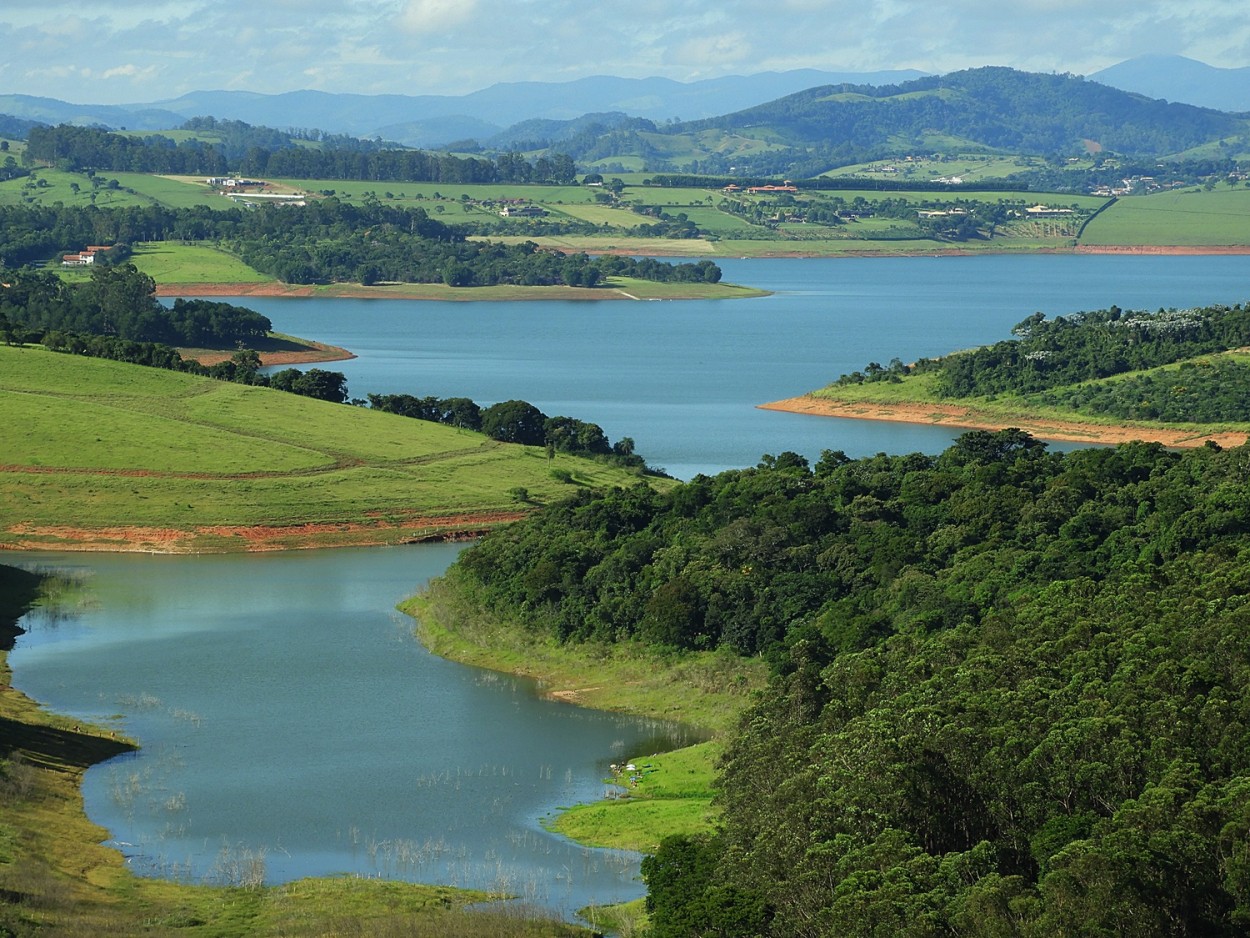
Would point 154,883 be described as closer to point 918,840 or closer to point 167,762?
point 167,762

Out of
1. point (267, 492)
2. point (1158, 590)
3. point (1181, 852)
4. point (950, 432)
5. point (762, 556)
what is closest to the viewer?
point (1181, 852)

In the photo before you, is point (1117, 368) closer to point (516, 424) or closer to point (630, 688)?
point (516, 424)

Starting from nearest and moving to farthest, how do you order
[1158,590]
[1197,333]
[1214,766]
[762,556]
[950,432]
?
[1214,766] → [1158,590] → [762,556] → [950,432] → [1197,333]

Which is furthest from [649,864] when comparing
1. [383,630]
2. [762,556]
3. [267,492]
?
[267,492]

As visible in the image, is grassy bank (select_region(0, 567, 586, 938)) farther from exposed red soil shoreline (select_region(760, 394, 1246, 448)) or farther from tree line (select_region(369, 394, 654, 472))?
exposed red soil shoreline (select_region(760, 394, 1246, 448))

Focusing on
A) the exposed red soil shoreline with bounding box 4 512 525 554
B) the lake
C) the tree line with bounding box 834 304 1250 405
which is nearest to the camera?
the lake

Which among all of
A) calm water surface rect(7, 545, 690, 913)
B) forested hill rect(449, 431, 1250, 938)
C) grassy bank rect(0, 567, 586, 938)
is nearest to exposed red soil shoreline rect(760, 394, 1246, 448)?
forested hill rect(449, 431, 1250, 938)

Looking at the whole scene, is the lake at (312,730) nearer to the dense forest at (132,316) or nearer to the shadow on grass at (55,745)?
the shadow on grass at (55,745)
